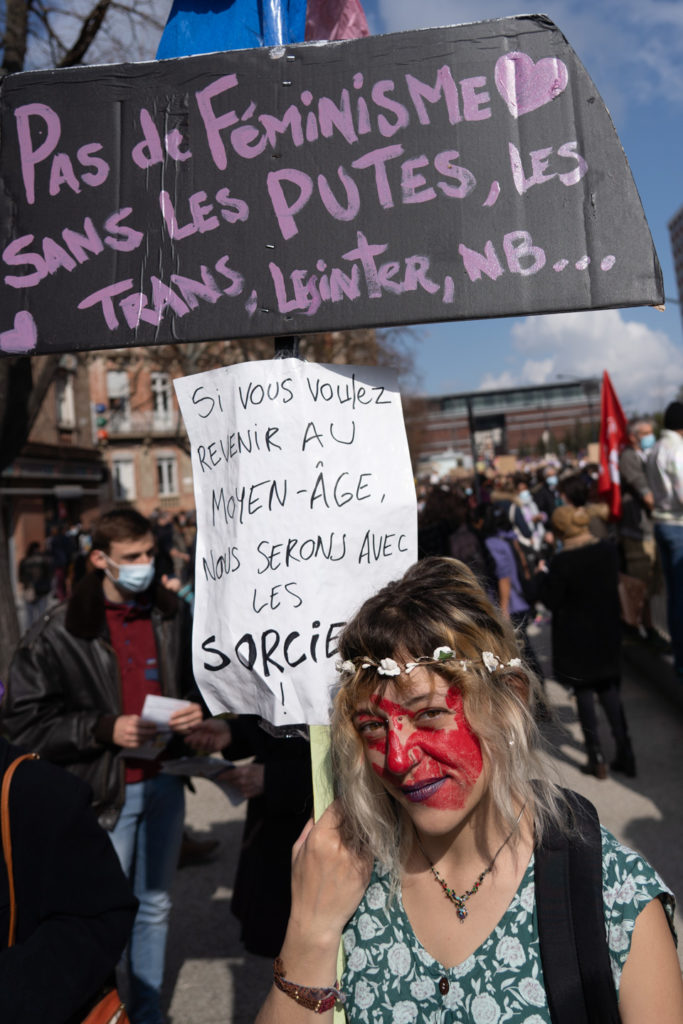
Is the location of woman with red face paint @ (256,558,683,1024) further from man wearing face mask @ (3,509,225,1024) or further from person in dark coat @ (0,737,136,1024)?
man wearing face mask @ (3,509,225,1024)

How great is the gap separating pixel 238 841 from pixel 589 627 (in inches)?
106

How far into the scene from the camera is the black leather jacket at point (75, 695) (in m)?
3.08

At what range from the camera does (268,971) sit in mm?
3791

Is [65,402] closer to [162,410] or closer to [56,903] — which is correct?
[162,410]

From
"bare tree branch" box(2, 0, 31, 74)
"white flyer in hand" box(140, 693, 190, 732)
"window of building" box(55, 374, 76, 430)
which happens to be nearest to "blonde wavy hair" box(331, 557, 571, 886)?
"white flyer in hand" box(140, 693, 190, 732)

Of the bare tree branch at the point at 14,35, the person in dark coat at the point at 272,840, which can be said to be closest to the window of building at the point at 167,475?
the bare tree branch at the point at 14,35

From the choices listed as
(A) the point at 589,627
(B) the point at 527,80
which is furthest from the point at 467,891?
(A) the point at 589,627

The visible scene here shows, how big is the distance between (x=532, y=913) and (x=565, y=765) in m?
4.77

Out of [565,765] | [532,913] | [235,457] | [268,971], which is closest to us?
[532,913]

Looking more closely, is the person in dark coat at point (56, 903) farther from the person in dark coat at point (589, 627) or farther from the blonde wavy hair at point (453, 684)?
the person in dark coat at point (589, 627)

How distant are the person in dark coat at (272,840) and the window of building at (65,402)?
99.3ft

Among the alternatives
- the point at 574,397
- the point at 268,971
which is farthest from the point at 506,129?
the point at 574,397

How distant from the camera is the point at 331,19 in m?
2.31

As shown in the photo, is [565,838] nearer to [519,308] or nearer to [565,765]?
[519,308]
